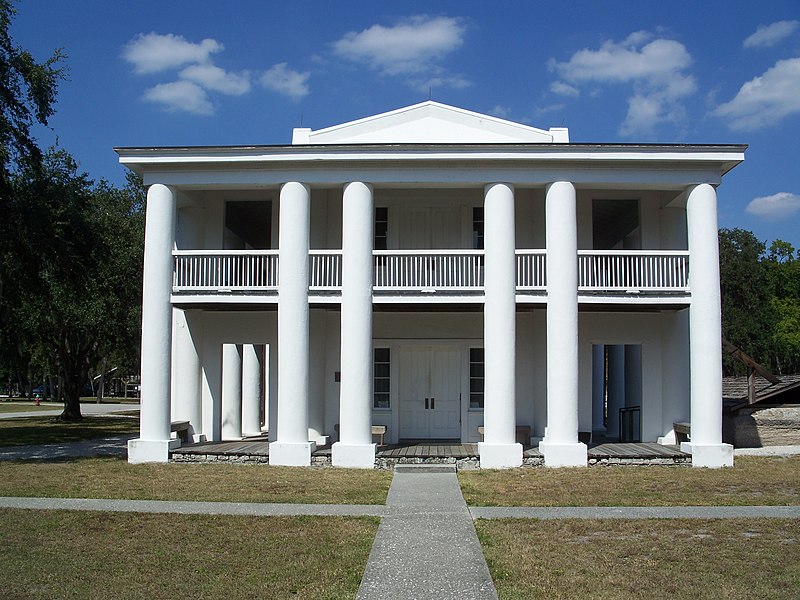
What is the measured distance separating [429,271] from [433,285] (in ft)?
1.09

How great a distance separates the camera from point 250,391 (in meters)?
21.2

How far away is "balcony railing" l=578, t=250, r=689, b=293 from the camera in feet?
53.0

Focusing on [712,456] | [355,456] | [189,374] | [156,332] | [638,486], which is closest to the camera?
[638,486]

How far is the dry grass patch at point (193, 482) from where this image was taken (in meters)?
12.0

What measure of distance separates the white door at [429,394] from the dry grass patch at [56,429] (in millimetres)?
9918

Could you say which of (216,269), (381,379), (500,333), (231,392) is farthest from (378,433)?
(231,392)

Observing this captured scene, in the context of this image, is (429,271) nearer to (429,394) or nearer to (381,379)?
(381,379)

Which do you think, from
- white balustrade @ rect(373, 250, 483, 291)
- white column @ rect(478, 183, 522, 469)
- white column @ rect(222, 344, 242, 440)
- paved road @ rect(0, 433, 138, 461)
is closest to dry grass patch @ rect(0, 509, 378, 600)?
white column @ rect(478, 183, 522, 469)

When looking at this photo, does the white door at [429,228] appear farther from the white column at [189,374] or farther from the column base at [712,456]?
the column base at [712,456]

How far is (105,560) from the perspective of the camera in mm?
7910

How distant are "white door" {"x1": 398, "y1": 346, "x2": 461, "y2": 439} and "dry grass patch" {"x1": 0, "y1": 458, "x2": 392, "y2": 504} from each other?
153 inches

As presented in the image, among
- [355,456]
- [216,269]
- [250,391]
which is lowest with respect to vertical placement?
[355,456]

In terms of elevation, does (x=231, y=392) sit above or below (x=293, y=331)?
below

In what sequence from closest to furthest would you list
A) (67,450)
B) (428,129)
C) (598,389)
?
1. (428,129)
2. (67,450)
3. (598,389)
